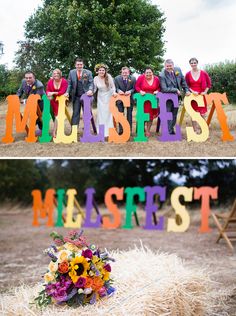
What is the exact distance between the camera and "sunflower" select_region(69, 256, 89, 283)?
11.7 ft

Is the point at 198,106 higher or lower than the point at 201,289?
higher

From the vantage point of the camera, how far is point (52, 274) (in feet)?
12.0

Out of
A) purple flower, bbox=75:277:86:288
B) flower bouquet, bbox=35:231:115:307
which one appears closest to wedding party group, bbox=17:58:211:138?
flower bouquet, bbox=35:231:115:307

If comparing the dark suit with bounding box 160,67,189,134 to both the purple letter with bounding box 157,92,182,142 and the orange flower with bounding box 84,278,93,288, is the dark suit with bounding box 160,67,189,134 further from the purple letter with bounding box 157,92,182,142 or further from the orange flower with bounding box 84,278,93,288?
the orange flower with bounding box 84,278,93,288

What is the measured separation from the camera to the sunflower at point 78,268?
3.56m

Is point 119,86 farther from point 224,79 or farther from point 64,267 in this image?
point 224,79

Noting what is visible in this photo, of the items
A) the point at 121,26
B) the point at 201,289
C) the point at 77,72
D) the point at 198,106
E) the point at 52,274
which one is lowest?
the point at 201,289

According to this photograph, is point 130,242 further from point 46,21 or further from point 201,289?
point 46,21

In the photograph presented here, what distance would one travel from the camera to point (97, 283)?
3604 mm

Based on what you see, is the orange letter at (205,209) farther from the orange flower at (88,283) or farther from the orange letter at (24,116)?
the orange flower at (88,283)

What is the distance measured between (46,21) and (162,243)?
9.78 m

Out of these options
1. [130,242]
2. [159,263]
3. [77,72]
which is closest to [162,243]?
[130,242]

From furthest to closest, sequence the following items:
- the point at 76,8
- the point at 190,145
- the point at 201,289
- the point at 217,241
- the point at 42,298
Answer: the point at 76,8, the point at 217,241, the point at 190,145, the point at 201,289, the point at 42,298

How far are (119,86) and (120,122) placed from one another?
24.1 inches
